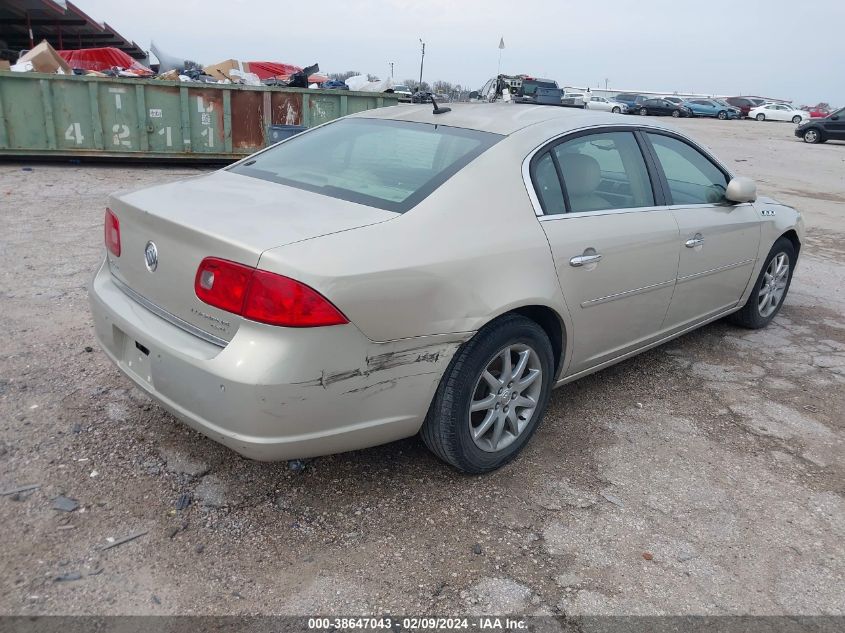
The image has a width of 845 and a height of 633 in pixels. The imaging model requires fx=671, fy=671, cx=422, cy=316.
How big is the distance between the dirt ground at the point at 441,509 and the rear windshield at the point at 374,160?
3.95 feet

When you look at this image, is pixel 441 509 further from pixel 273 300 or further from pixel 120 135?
pixel 120 135

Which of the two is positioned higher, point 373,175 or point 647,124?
point 647,124

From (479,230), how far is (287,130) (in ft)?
23.8

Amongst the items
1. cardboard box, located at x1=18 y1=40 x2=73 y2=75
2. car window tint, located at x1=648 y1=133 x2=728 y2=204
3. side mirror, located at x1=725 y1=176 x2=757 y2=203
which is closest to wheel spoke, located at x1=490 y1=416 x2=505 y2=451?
car window tint, located at x1=648 y1=133 x2=728 y2=204

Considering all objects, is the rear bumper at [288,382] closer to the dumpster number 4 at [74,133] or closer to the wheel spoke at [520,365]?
the wheel spoke at [520,365]

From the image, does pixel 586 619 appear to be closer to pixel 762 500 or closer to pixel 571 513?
pixel 571 513

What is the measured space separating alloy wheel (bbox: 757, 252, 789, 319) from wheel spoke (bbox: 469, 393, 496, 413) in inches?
115

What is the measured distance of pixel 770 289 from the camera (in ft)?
16.3

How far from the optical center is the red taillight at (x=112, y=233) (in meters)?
2.88

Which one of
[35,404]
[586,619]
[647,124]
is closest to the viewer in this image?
[586,619]

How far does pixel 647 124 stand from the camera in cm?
389

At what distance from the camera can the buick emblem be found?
2594 millimetres

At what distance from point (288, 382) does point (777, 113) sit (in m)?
49.0

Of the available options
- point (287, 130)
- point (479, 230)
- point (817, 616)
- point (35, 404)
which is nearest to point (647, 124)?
point (479, 230)
